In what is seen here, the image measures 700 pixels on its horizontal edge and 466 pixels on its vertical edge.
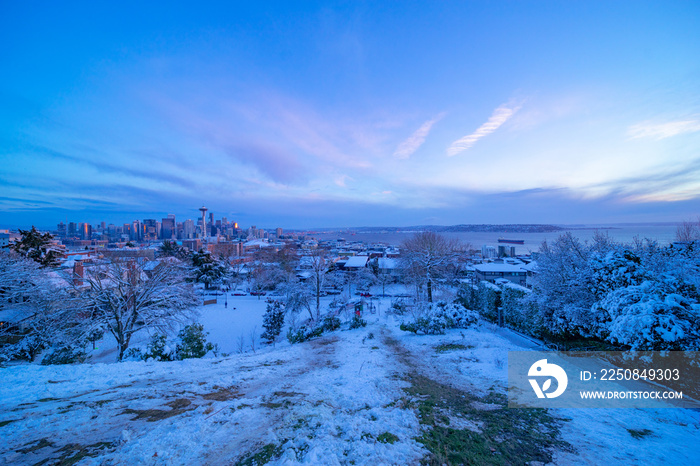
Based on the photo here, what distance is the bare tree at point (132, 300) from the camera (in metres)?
11.1

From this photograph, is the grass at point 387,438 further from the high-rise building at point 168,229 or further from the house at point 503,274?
the high-rise building at point 168,229

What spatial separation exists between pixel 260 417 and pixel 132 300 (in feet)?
37.5

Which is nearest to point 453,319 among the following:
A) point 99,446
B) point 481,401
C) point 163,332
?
point 481,401

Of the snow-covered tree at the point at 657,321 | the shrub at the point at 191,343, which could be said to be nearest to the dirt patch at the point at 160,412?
the shrub at the point at 191,343

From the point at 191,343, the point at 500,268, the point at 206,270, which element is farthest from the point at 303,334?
the point at 500,268

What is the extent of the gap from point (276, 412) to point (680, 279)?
31.4ft

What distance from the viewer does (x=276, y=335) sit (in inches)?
641

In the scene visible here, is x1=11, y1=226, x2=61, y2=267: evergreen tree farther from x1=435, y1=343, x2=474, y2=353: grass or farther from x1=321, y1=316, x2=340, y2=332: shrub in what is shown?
x1=435, y1=343, x2=474, y2=353: grass

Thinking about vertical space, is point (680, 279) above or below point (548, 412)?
above

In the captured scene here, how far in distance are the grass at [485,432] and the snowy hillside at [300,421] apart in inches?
1.0

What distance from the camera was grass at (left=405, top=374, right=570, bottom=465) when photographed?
3.43 metres

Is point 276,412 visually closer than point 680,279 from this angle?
Yes

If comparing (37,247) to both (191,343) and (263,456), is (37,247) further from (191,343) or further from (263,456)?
(263,456)

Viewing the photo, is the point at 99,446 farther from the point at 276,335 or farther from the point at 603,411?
the point at 276,335
